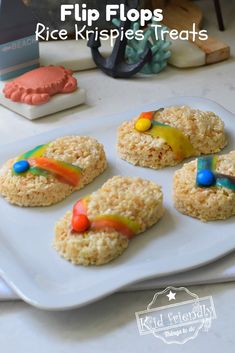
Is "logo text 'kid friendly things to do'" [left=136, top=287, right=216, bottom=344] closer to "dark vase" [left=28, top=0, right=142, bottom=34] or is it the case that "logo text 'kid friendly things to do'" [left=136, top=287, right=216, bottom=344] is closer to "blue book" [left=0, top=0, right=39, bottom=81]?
"blue book" [left=0, top=0, right=39, bottom=81]

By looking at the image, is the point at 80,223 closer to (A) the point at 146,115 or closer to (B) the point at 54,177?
(B) the point at 54,177

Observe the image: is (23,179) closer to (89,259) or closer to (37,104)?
(89,259)

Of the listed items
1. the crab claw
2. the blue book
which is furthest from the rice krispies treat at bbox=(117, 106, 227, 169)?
the blue book

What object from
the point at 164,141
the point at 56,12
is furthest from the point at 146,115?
the point at 56,12

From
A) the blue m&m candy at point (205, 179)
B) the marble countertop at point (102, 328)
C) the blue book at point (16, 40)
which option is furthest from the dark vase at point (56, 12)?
the marble countertop at point (102, 328)

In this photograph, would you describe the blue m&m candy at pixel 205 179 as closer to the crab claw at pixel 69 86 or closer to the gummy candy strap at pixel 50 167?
the gummy candy strap at pixel 50 167

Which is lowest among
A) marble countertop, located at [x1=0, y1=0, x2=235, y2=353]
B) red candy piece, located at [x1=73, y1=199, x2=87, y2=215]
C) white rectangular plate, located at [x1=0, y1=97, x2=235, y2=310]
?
marble countertop, located at [x1=0, y1=0, x2=235, y2=353]
